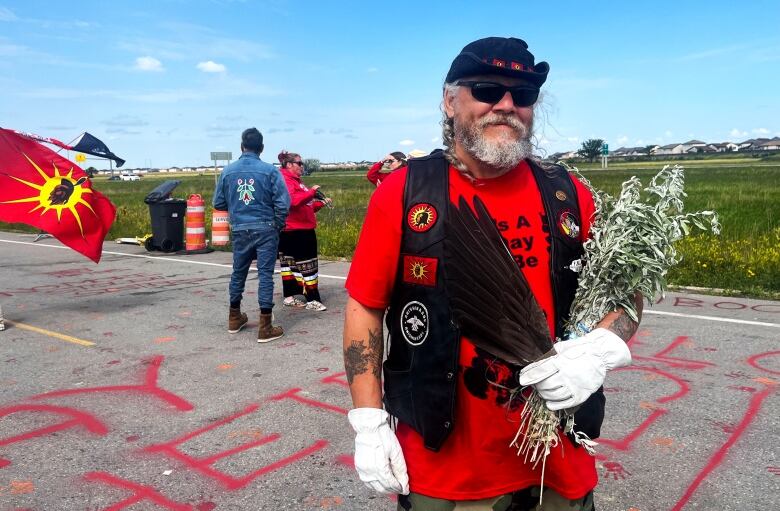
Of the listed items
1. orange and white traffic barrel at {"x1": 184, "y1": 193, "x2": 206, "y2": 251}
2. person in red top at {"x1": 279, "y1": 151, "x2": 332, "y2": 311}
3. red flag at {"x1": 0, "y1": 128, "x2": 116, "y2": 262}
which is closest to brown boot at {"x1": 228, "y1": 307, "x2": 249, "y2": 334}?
person in red top at {"x1": 279, "y1": 151, "x2": 332, "y2": 311}

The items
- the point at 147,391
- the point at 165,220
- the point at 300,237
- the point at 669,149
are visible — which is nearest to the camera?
the point at 147,391

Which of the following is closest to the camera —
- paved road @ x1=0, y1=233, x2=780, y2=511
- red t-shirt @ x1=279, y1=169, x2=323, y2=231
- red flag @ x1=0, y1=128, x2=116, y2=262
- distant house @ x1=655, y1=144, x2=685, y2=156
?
paved road @ x1=0, y1=233, x2=780, y2=511

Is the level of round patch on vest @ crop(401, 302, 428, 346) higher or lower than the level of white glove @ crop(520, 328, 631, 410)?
higher

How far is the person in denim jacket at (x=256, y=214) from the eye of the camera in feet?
20.4

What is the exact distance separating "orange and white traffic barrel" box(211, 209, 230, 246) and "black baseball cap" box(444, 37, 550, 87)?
1245 centimetres

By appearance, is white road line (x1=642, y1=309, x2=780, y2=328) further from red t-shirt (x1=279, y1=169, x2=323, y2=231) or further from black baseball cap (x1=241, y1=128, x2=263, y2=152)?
black baseball cap (x1=241, y1=128, x2=263, y2=152)

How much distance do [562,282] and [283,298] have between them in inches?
259

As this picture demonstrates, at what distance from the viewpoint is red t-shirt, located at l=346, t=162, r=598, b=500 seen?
1864mm

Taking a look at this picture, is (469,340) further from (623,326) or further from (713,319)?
(713,319)

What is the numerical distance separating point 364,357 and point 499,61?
1.01 metres

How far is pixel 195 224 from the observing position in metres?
13.4

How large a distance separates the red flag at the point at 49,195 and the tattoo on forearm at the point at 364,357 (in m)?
6.23

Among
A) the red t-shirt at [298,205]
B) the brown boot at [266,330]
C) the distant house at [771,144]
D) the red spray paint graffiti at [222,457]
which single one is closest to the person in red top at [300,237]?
the red t-shirt at [298,205]

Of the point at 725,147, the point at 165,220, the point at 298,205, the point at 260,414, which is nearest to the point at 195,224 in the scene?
the point at 165,220
